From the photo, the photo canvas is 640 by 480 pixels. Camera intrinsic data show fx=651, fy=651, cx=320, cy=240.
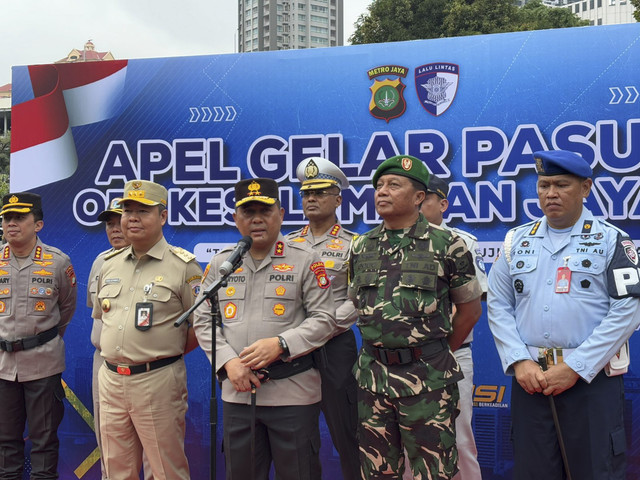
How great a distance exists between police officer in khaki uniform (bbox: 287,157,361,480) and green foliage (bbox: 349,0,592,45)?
1603cm

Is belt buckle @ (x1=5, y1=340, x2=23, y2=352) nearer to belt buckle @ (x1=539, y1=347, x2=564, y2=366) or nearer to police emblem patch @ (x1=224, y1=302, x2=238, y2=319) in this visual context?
police emblem patch @ (x1=224, y1=302, x2=238, y2=319)

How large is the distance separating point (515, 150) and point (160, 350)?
2.38 meters

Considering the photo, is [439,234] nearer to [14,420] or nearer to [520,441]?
[520,441]

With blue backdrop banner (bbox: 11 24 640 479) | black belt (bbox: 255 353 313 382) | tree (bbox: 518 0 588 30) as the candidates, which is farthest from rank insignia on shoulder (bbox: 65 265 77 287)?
tree (bbox: 518 0 588 30)

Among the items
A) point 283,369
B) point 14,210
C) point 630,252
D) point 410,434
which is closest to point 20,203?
point 14,210

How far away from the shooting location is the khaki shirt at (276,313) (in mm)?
2838

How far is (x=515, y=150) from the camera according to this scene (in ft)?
13.0

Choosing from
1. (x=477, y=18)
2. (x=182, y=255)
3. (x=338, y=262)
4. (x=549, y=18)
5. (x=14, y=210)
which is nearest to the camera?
(x=182, y=255)

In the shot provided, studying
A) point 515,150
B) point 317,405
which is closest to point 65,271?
point 317,405

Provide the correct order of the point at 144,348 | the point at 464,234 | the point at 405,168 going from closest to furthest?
→ the point at 405,168
the point at 144,348
the point at 464,234

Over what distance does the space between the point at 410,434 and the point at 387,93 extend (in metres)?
2.31

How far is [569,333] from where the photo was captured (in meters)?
2.64

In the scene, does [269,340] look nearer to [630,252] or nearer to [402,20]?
[630,252]

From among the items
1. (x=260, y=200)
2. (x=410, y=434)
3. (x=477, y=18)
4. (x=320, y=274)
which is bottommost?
(x=410, y=434)
